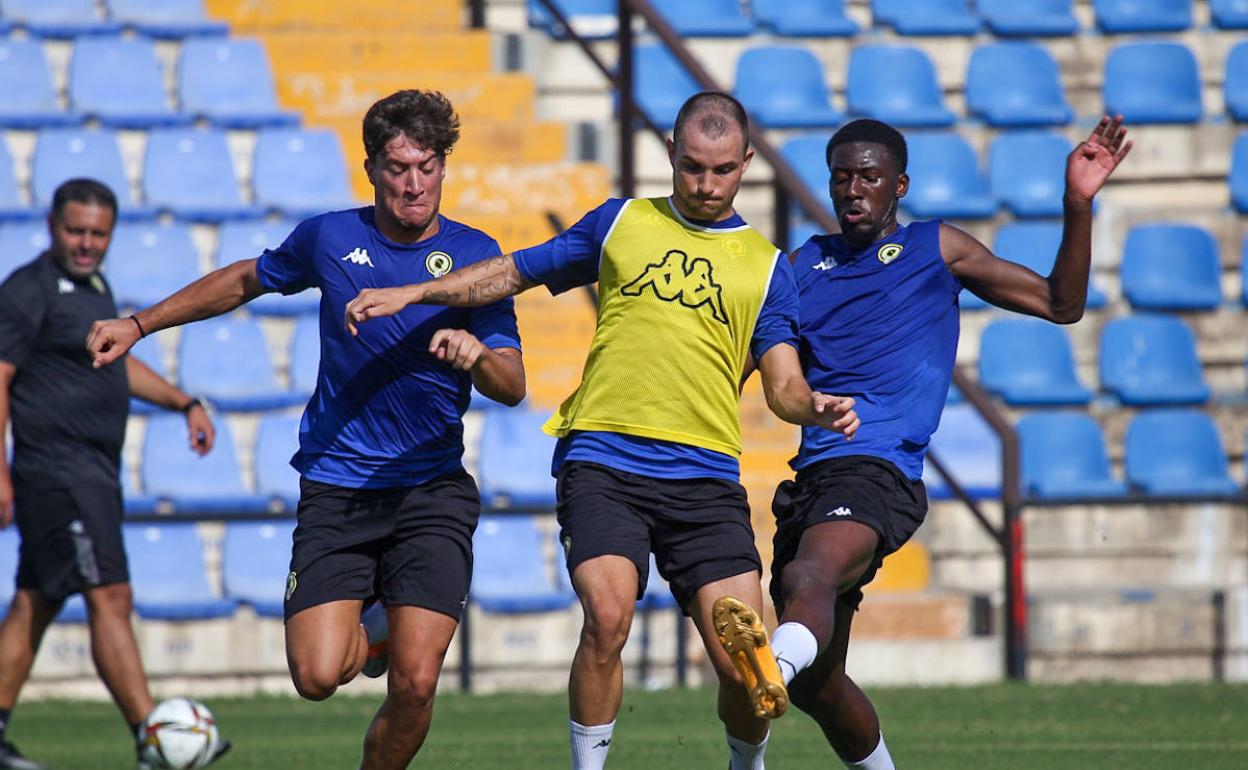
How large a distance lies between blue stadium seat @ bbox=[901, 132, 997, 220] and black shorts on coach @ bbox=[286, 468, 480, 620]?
8.20 meters

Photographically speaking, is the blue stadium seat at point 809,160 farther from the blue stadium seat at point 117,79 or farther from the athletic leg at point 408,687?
the athletic leg at point 408,687

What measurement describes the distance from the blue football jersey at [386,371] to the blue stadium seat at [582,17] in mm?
8367

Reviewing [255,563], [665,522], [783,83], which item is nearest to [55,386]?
[255,563]

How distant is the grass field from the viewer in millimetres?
8133

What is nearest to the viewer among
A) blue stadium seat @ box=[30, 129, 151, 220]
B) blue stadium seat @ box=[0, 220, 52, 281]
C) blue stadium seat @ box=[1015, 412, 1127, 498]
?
blue stadium seat @ box=[0, 220, 52, 281]

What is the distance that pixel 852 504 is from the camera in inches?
241

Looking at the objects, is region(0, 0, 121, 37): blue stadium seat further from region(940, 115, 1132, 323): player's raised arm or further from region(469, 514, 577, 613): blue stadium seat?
region(940, 115, 1132, 323): player's raised arm

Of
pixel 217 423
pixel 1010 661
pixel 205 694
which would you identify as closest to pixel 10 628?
pixel 205 694

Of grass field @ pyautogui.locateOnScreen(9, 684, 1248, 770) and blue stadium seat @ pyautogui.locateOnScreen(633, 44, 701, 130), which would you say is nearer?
grass field @ pyautogui.locateOnScreen(9, 684, 1248, 770)

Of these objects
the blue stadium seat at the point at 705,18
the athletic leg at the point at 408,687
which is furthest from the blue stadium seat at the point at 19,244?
the athletic leg at the point at 408,687

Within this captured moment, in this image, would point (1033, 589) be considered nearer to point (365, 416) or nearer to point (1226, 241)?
point (1226, 241)

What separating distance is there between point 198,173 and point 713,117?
793cm

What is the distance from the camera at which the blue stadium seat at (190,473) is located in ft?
36.8

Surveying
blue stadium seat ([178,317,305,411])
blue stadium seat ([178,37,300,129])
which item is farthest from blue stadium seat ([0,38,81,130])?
blue stadium seat ([178,317,305,411])
